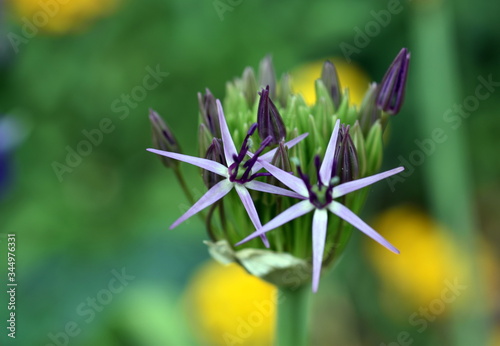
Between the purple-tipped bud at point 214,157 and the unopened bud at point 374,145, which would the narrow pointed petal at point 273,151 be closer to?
the purple-tipped bud at point 214,157

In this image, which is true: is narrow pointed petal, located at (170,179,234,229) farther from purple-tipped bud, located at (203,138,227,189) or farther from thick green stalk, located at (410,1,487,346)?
thick green stalk, located at (410,1,487,346)

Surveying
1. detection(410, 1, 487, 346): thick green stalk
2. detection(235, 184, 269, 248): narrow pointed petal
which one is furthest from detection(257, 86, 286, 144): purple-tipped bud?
detection(410, 1, 487, 346): thick green stalk

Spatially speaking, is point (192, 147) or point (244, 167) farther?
point (192, 147)

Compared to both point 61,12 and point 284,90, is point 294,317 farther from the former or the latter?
point 61,12

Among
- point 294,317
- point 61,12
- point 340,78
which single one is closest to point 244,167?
point 294,317

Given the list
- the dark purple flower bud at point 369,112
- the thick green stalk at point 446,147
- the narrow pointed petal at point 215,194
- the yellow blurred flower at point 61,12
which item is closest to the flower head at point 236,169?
the narrow pointed petal at point 215,194
